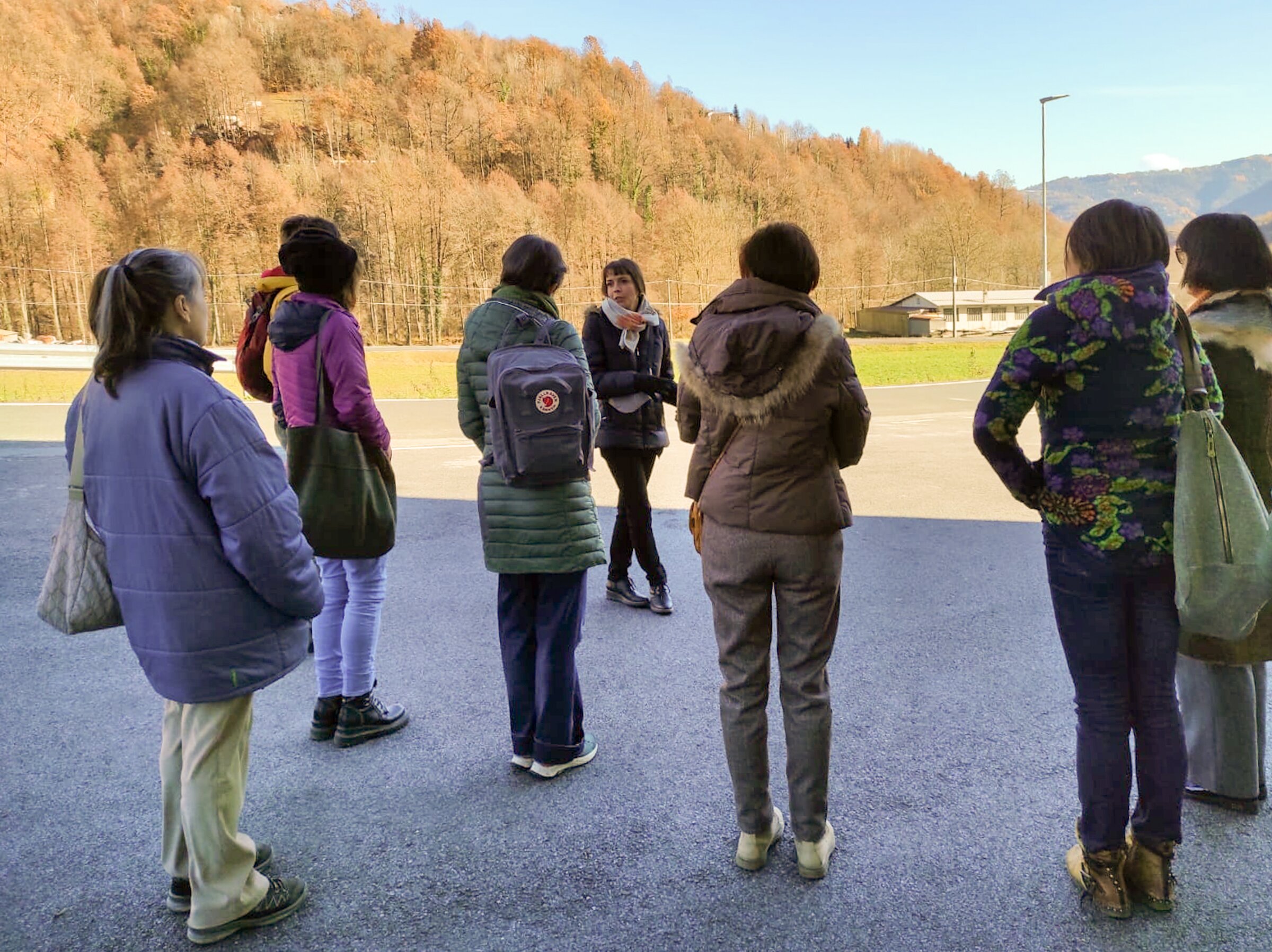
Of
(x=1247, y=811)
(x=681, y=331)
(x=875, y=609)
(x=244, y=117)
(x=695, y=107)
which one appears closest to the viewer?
(x=1247, y=811)

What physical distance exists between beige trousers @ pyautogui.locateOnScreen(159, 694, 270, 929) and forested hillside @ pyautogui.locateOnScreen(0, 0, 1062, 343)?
47.9 meters

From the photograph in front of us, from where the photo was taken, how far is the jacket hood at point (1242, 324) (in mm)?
2496

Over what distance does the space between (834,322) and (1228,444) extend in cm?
97

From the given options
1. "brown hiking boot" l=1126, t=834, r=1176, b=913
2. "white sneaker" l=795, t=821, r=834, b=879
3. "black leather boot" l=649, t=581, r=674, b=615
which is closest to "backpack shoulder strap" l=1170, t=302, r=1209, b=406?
"brown hiking boot" l=1126, t=834, r=1176, b=913

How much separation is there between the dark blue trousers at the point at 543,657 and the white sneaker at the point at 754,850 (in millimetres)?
804

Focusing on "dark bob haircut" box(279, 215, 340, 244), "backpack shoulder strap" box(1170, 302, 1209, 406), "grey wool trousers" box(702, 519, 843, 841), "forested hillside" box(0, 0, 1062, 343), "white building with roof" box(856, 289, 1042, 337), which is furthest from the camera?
"white building with roof" box(856, 289, 1042, 337)

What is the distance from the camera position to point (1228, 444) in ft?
6.73

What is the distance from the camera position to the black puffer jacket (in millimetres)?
4672

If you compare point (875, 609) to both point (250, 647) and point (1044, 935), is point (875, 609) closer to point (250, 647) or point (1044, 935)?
point (1044, 935)

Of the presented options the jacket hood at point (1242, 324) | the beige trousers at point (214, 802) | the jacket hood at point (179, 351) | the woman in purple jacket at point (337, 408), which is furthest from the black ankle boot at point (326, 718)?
the jacket hood at point (1242, 324)

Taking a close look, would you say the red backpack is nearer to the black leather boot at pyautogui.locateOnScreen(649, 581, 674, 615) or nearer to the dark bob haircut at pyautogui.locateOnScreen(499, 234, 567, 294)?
the dark bob haircut at pyautogui.locateOnScreen(499, 234, 567, 294)

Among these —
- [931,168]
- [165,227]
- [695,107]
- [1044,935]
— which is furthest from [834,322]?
[931,168]

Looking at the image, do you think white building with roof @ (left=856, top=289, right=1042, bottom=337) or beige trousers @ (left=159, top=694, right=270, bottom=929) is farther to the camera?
white building with roof @ (left=856, top=289, right=1042, bottom=337)

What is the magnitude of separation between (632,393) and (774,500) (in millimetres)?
2460
